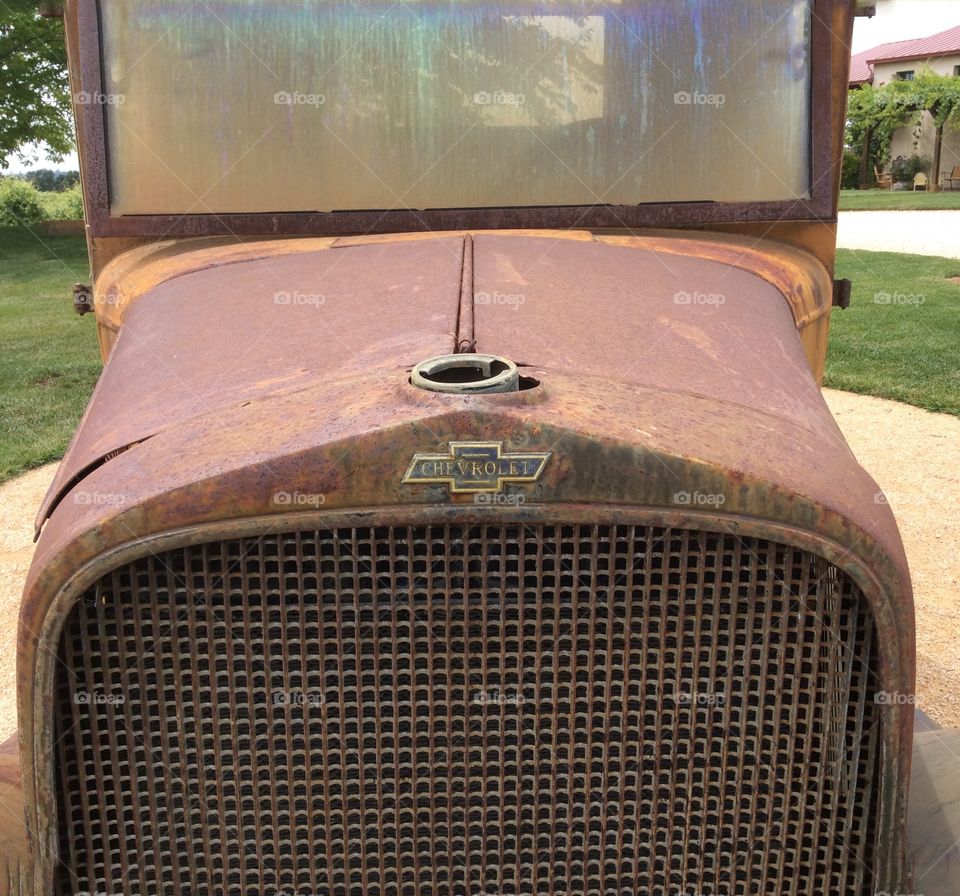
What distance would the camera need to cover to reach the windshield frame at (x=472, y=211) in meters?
2.95

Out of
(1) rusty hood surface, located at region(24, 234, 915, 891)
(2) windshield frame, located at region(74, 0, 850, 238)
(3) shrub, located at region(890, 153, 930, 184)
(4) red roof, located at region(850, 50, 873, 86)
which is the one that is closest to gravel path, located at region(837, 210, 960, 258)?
(3) shrub, located at region(890, 153, 930, 184)

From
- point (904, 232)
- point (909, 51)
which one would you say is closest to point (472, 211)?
point (904, 232)

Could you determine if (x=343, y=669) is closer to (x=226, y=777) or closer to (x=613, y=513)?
(x=226, y=777)

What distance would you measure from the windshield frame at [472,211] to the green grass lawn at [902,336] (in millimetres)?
4640

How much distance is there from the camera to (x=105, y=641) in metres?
1.65

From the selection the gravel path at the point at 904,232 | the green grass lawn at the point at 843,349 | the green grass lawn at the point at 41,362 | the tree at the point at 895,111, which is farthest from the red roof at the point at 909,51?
the green grass lawn at the point at 41,362

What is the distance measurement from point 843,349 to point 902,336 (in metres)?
0.91

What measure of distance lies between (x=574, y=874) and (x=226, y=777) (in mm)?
606

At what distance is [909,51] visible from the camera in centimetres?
3684

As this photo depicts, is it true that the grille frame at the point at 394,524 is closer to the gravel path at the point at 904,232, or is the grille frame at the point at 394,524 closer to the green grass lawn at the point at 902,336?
Answer: the green grass lawn at the point at 902,336

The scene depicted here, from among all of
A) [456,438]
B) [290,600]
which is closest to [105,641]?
[290,600]

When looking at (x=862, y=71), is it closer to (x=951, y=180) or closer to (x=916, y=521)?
(x=951, y=180)

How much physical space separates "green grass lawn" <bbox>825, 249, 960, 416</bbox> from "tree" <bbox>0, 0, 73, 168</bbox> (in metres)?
14.0

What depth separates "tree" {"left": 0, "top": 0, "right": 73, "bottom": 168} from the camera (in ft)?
62.1
